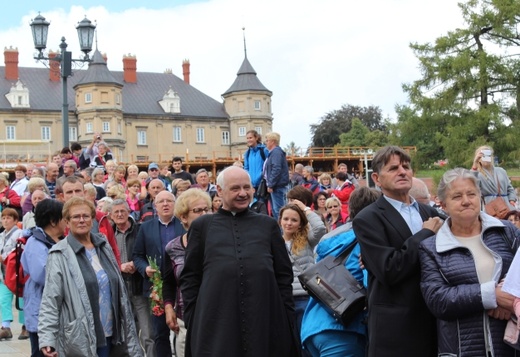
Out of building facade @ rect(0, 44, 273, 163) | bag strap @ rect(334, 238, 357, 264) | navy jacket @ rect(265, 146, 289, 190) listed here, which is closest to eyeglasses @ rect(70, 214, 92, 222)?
bag strap @ rect(334, 238, 357, 264)

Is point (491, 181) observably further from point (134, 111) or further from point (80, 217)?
point (134, 111)

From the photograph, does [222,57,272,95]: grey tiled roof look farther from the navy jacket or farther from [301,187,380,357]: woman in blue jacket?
[301,187,380,357]: woman in blue jacket

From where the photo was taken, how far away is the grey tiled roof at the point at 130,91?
95.1m

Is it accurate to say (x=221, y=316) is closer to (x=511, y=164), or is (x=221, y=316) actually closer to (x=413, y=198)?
(x=413, y=198)

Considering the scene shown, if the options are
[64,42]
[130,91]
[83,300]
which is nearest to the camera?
[83,300]

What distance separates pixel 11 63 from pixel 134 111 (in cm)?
1521

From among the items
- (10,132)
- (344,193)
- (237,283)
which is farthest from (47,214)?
(10,132)

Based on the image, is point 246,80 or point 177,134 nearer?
point 177,134

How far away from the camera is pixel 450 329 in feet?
16.6

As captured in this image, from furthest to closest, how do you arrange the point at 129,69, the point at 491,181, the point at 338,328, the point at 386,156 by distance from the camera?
the point at 129,69 < the point at 491,181 < the point at 338,328 < the point at 386,156

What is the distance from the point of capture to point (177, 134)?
4048 inches

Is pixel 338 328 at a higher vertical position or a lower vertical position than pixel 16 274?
lower

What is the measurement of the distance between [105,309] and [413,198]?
285 cm

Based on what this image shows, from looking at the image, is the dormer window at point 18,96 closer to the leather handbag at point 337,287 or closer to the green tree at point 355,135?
the green tree at point 355,135
